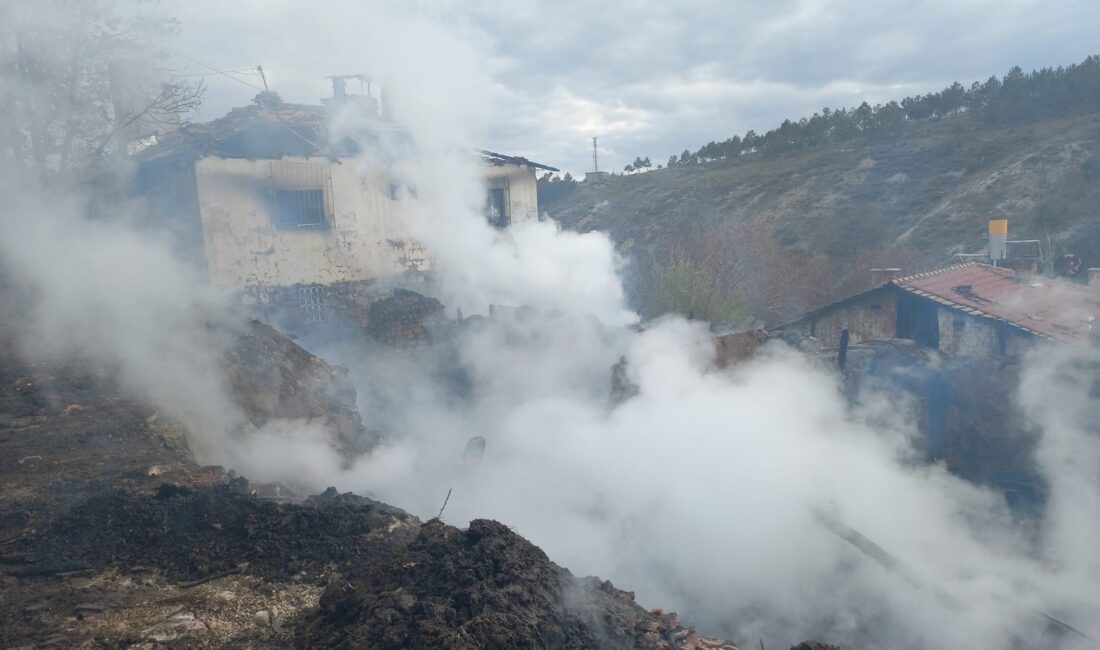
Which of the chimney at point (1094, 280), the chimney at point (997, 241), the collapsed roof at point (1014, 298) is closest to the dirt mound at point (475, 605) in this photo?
the collapsed roof at point (1014, 298)

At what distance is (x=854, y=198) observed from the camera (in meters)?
30.8

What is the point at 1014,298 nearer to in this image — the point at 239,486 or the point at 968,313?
the point at 968,313

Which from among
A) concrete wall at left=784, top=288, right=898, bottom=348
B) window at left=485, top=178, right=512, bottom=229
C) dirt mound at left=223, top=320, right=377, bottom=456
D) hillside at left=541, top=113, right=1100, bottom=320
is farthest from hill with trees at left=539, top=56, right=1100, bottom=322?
dirt mound at left=223, top=320, right=377, bottom=456

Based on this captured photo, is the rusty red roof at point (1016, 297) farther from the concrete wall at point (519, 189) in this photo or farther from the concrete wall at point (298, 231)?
the concrete wall at point (298, 231)

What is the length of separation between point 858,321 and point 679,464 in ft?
23.3

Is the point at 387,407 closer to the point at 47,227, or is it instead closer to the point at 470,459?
the point at 470,459

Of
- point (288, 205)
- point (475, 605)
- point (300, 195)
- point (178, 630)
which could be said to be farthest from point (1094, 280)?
point (178, 630)

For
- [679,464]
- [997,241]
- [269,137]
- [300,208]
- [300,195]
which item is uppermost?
[269,137]

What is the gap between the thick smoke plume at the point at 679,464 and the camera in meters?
7.00

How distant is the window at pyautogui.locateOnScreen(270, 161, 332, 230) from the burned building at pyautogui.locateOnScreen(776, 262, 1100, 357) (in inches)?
380

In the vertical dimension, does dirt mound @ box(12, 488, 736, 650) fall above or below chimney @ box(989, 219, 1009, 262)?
below

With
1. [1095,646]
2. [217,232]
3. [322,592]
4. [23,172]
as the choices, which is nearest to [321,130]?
[217,232]

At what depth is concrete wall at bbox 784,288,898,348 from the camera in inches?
521

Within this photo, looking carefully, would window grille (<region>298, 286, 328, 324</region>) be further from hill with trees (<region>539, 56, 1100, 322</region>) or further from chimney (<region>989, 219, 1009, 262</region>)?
chimney (<region>989, 219, 1009, 262</region>)
